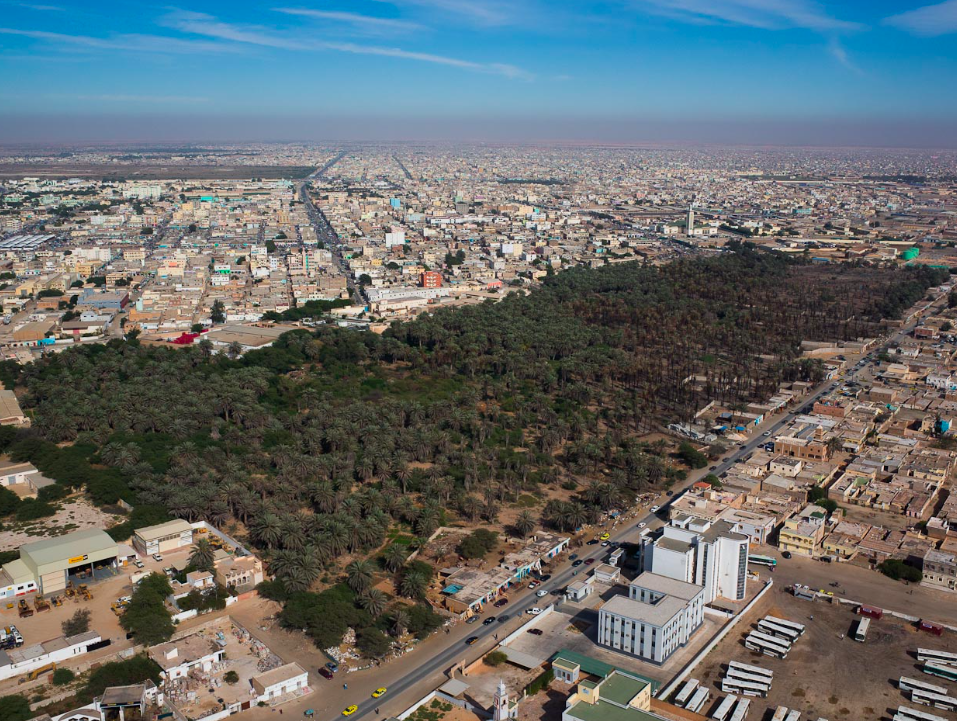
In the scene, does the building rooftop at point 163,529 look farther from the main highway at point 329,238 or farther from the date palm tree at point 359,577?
the main highway at point 329,238

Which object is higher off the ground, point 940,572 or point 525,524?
point 525,524

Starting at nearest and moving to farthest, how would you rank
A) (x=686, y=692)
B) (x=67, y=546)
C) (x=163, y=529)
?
(x=686, y=692) → (x=67, y=546) → (x=163, y=529)

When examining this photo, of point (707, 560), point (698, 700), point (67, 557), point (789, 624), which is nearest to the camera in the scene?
point (698, 700)

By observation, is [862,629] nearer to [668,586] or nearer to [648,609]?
[668,586]

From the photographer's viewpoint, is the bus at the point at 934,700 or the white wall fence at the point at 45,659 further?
the white wall fence at the point at 45,659

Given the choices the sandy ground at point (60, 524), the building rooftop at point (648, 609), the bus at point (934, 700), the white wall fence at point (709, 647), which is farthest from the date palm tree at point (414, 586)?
the bus at point (934, 700)

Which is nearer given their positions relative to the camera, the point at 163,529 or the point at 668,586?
the point at 668,586

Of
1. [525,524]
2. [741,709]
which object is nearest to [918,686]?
[741,709]
